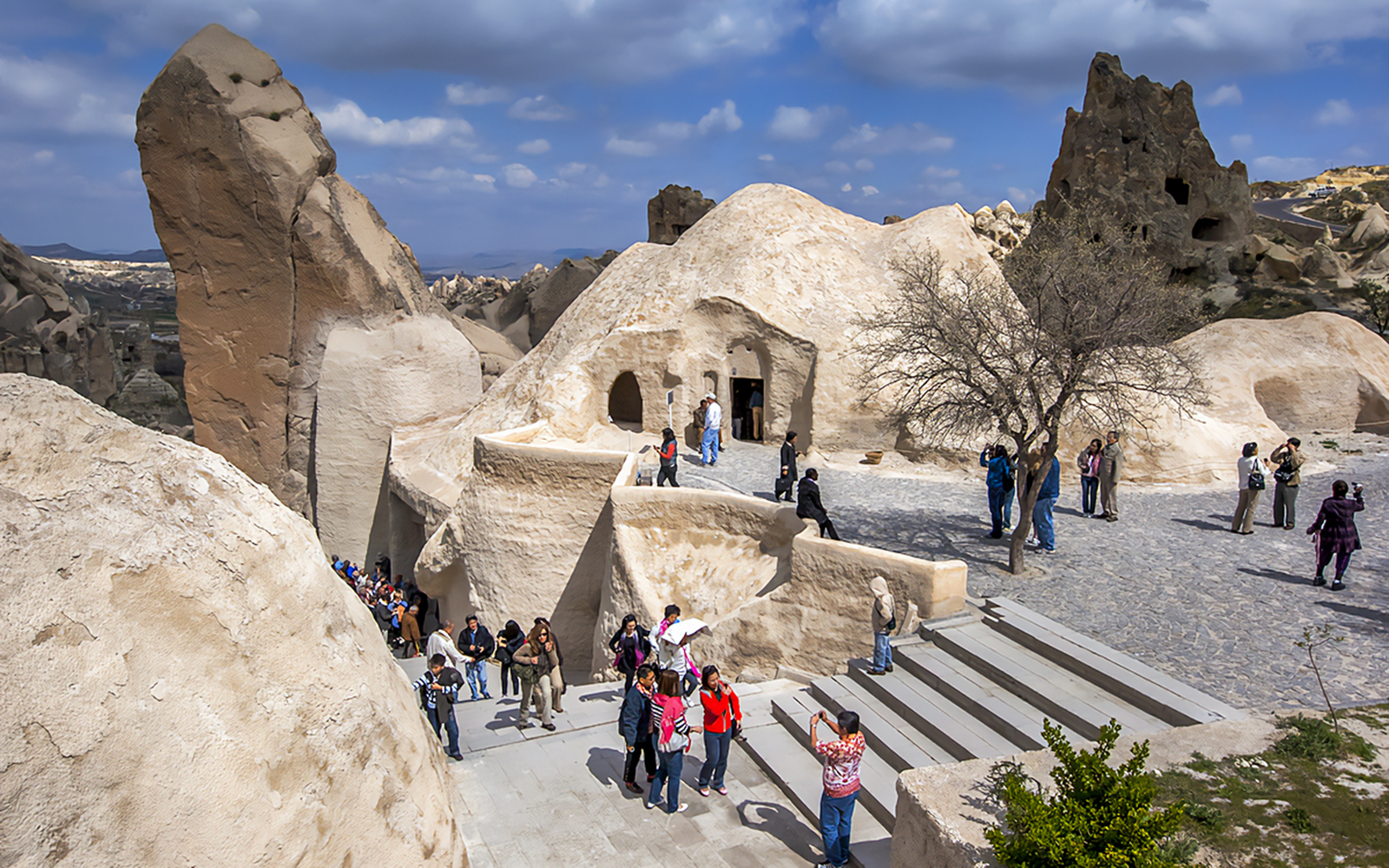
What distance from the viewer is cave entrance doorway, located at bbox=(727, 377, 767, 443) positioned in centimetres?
2230

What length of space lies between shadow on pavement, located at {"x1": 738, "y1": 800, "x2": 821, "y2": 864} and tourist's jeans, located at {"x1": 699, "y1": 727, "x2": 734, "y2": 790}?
348 mm

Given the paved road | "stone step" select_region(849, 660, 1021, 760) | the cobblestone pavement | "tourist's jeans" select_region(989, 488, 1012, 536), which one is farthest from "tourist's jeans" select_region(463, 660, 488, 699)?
the paved road

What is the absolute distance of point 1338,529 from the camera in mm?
11453

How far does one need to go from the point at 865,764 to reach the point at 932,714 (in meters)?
0.95

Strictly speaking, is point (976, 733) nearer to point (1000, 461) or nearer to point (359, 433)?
point (1000, 461)

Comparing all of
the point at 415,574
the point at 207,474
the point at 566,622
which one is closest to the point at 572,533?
the point at 566,622

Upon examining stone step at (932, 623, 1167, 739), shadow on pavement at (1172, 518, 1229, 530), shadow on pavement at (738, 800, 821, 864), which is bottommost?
shadow on pavement at (738, 800, 821, 864)

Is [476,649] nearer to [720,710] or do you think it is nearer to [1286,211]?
[720,710]

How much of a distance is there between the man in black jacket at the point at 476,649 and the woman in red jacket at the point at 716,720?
11.8ft

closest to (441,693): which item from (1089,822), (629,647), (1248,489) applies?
(629,647)

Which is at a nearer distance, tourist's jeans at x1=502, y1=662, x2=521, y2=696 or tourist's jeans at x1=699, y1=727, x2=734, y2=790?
tourist's jeans at x1=699, y1=727, x2=734, y2=790

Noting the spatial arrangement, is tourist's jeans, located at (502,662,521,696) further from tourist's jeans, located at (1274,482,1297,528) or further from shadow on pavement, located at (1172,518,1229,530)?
tourist's jeans, located at (1274,482,1297,528)

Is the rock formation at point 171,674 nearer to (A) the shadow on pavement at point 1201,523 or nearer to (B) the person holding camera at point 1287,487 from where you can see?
(A) the shadow on pavement at point 1201,523

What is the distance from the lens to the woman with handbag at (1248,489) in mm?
14156
